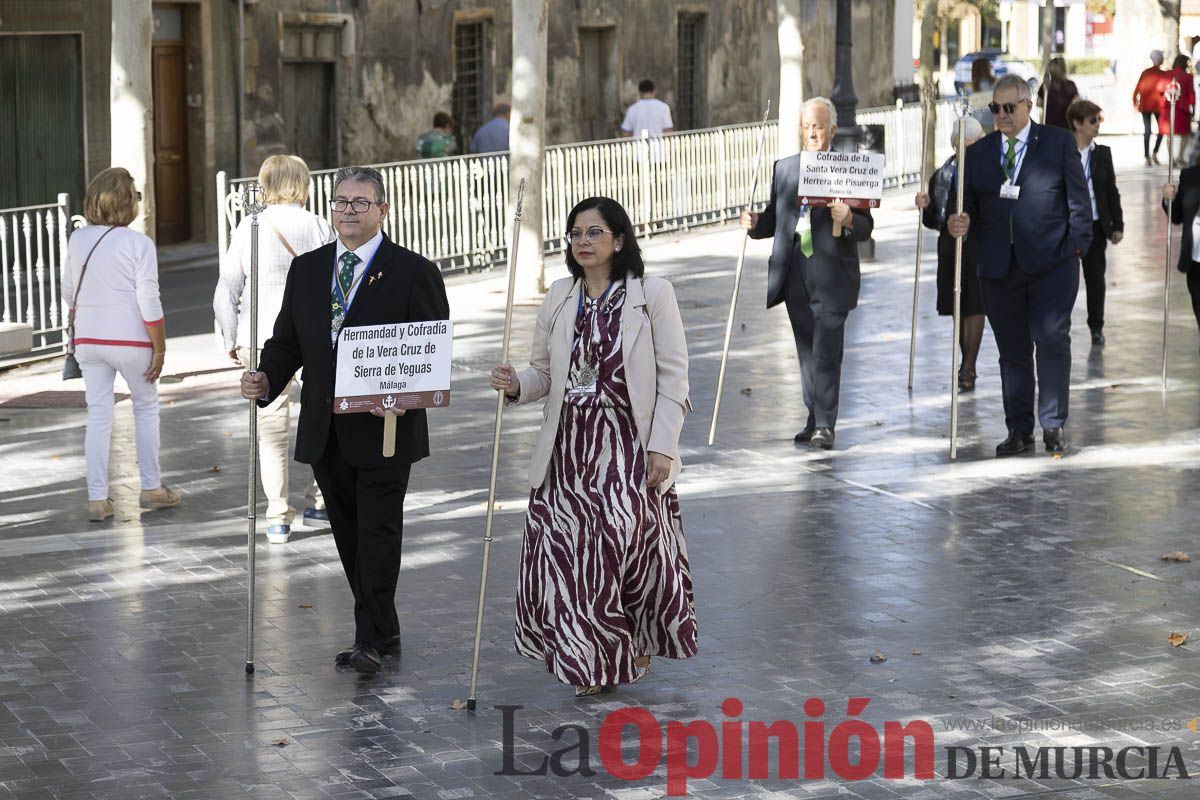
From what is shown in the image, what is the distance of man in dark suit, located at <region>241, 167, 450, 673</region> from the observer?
7.05 meters

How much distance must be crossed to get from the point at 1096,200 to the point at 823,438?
11.8 feet

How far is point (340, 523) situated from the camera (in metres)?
7.29

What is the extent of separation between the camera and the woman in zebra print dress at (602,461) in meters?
6.70

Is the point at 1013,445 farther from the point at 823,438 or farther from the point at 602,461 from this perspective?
the point at 602,461

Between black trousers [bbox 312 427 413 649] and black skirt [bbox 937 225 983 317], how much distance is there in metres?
6.34

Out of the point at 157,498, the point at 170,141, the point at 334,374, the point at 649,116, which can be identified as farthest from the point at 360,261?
the point at 649,116

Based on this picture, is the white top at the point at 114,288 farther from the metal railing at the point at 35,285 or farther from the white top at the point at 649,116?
the white top at the point at 649,116

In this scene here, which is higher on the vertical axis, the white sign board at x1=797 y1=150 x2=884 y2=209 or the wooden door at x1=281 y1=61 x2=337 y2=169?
the wooden door at x1=281 y1=61 x2=337 y2=169

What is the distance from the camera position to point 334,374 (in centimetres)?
708

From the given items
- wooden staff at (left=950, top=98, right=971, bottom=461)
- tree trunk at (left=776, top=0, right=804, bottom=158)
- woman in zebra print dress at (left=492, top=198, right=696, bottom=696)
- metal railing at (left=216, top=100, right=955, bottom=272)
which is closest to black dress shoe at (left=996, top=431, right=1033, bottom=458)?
wooden staff at (left=950, top=98, right=971, bottom=461)

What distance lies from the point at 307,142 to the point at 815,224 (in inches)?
595

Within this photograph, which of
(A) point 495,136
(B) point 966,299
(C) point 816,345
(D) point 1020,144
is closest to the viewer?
(D) point 1020,144

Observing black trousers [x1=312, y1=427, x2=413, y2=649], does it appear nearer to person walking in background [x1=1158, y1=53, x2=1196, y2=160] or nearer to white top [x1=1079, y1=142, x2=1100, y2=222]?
white top [x1=1079, y1=142, x2=1100, y2=222]

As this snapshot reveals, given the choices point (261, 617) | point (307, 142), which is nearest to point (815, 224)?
point (261, 617)
